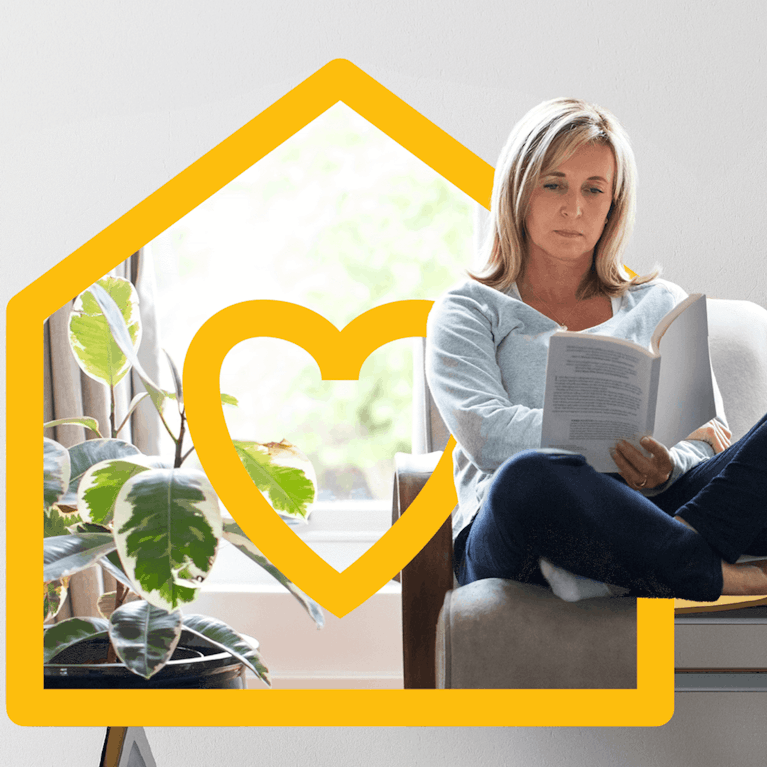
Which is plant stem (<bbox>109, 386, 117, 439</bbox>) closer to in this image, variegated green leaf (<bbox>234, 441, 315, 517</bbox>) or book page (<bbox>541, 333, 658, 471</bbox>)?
variegated green leaf (<bbox>234, 441, 315, 517</bbox>)

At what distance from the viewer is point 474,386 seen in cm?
105

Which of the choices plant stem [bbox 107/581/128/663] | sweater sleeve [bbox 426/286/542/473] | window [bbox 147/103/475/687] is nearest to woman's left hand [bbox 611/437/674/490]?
sweater sleeve [bbox 426/286/542/473]

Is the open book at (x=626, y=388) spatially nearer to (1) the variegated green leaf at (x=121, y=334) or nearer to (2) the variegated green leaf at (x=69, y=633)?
(1) the variegated green leaf at (x=121, y=334)

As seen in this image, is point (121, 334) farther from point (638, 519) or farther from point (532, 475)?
point (638, 519)

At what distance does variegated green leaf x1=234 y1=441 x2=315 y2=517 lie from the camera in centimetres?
114

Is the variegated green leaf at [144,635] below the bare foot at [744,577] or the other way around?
below

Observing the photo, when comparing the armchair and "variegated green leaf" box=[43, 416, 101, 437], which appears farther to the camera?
"variegated green leaf" box=[43, 416, 101, 437]

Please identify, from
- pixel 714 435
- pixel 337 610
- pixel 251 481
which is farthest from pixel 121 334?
pixel 714 435

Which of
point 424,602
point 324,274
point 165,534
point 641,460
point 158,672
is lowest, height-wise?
point 158,672

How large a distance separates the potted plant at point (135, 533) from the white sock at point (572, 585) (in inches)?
13.9

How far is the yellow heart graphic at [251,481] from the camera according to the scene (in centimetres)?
113

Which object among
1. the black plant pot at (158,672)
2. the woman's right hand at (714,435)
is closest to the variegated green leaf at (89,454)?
the black plant pot at (158,672)

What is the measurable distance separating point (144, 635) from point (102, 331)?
1.53 ft

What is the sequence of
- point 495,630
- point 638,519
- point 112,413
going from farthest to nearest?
point 112,413 → point 495,630 → point 638,519
